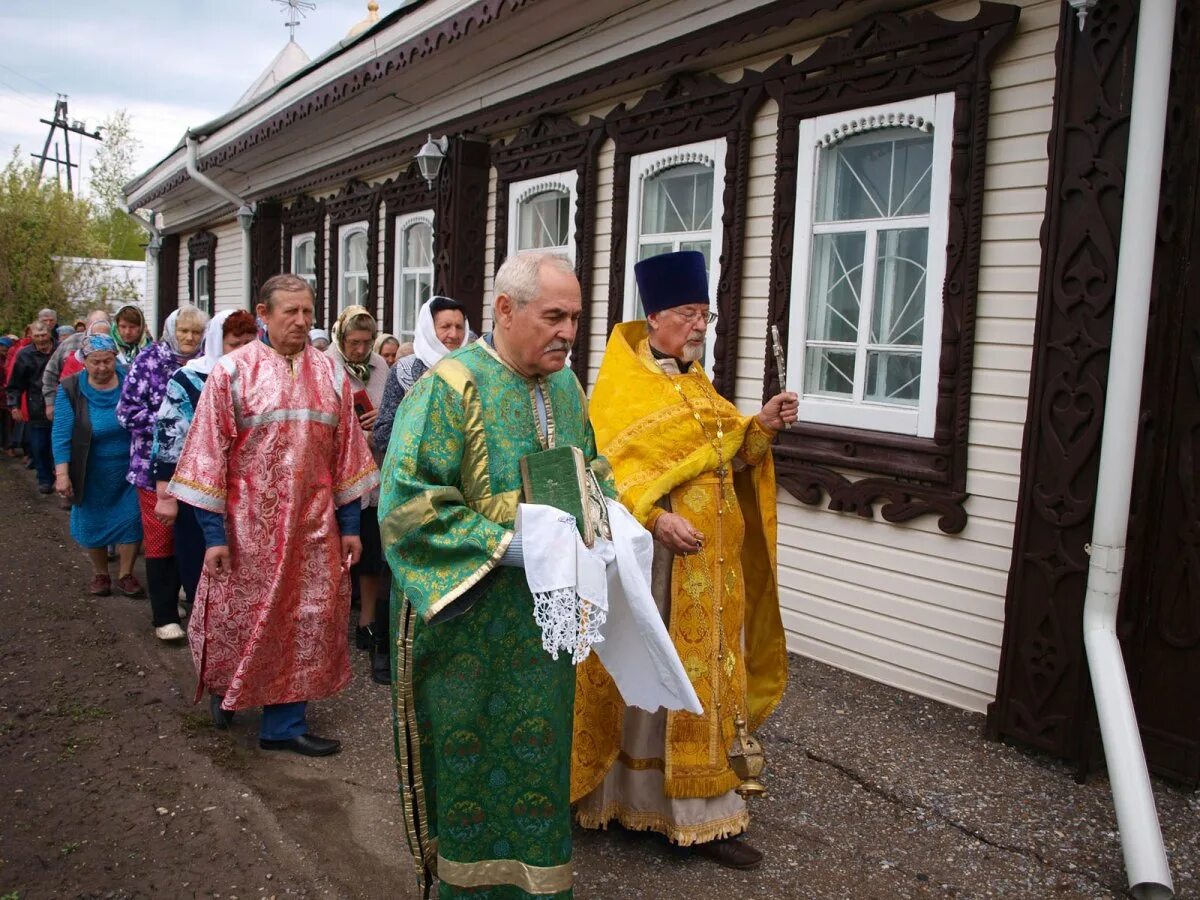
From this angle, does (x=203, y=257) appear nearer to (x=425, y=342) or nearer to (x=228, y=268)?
(x=228, y=268)

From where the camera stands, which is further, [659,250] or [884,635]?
[659,250]

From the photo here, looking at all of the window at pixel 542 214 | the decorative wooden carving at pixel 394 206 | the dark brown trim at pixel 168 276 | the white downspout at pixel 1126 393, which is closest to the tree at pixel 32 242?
the dark brown trim at pixel 168 276

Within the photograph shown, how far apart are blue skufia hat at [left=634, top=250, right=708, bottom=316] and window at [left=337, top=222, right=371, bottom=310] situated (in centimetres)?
852

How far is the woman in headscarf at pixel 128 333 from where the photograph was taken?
22.8ft

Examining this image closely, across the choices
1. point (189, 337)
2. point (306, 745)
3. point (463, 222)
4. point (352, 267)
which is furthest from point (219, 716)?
point (352, 267)

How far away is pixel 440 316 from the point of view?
16.3ft

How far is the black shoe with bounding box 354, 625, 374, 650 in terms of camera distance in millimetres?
5465

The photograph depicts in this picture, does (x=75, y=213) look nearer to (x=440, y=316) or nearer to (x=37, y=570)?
(x=37, y=570)

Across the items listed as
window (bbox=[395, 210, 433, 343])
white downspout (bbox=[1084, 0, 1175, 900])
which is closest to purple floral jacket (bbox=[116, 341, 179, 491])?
window (bbox=[395, 210, 433, 343])

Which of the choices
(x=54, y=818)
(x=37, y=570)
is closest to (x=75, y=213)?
(x=37, y=570)

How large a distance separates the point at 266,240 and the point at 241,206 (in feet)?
2.48

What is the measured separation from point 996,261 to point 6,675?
5.34 m

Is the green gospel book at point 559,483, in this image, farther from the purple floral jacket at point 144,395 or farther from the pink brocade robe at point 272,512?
the purple floral jacket at point 144,395

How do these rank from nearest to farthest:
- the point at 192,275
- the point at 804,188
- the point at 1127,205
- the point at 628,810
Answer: the point at 628,810
the point at 1127,205
the point at 804,188
the point at 192,275
